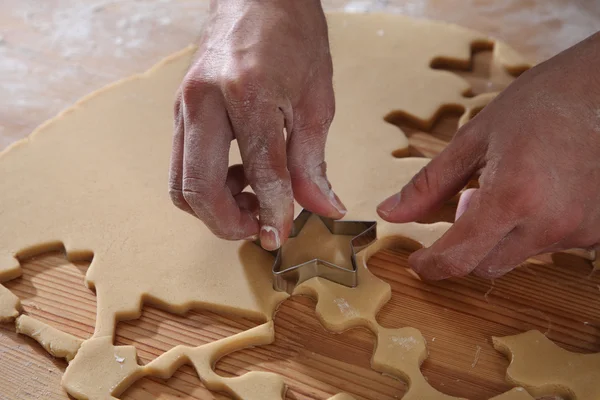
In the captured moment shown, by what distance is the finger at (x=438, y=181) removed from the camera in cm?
128

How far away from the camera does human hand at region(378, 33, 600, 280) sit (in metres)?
1.18

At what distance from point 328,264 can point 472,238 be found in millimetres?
284

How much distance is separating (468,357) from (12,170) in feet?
3.66

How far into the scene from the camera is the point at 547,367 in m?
1.20

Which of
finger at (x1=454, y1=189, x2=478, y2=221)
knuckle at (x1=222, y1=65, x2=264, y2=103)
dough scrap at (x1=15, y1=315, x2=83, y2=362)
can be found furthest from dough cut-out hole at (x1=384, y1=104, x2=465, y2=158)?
dough scrap at (x1=15, y1=315, x2=83, y2=362)

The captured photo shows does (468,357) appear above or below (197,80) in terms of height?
below

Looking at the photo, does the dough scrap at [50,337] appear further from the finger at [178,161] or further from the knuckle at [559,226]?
the knuckle at [559,226]

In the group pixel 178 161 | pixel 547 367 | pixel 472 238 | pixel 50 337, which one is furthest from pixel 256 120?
pixel 547 367

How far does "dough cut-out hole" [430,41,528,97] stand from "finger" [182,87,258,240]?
0.90m

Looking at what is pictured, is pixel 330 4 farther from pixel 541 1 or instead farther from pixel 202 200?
pixel 202 200

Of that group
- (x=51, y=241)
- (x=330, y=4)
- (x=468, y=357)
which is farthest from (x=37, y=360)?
(x=330, y=4)

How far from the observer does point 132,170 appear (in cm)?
156

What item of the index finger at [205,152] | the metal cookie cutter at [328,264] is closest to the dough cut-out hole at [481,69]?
the metal cookie cutter at [328,264]

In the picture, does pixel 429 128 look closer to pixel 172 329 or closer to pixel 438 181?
pixel 438 181
